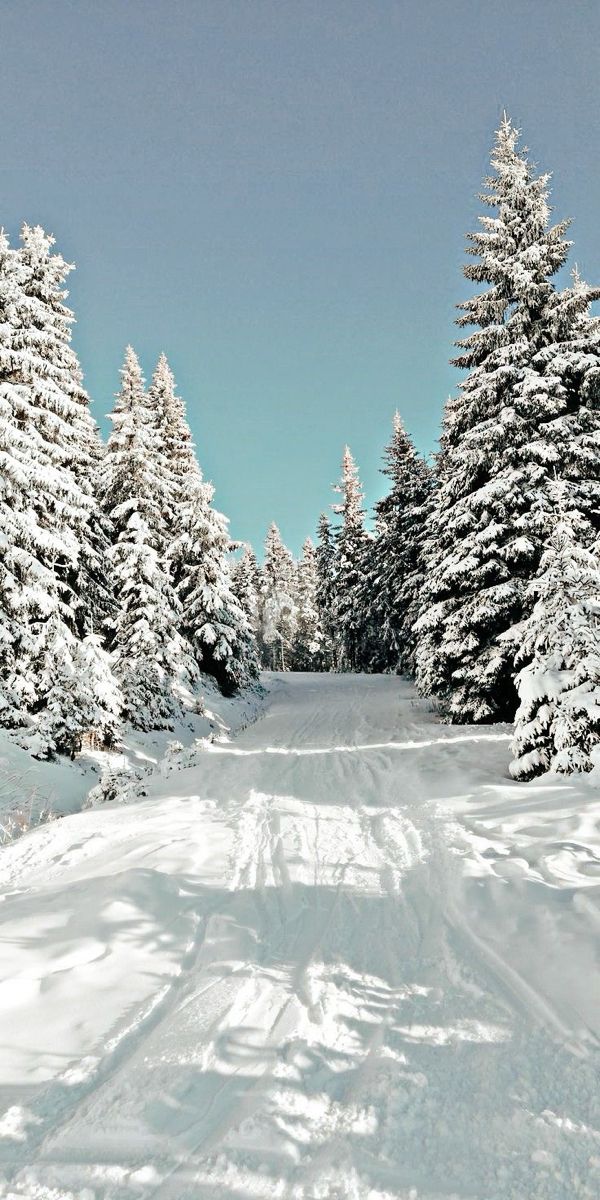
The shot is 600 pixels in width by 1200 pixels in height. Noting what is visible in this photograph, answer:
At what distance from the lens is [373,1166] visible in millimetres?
2344

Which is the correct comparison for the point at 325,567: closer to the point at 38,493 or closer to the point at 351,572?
the point at 351,572

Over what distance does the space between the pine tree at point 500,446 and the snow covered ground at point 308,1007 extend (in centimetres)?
683

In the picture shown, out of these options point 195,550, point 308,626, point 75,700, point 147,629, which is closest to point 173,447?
point 195,550

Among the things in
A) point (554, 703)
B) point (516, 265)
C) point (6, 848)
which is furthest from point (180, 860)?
point (516, 265)

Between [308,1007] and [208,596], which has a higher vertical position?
[208,596]

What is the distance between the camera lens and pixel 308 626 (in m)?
64.8

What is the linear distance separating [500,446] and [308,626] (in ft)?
167

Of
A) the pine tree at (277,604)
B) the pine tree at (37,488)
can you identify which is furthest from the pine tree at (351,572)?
the pine tree at (37,488)

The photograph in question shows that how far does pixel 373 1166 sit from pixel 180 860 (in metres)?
4.10

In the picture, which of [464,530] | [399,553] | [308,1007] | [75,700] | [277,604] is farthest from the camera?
[277,604]

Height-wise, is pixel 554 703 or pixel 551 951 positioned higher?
pixel 554 703

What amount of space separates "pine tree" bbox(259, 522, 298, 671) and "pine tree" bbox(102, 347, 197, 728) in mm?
43474

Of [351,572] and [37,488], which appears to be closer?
[37,488]

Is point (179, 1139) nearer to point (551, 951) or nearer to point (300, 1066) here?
point (300, 1066)
